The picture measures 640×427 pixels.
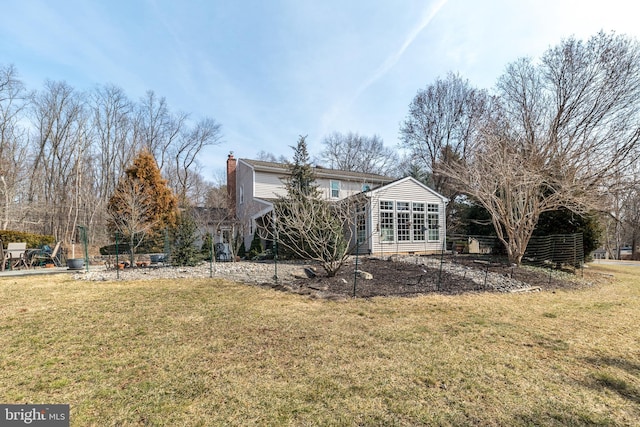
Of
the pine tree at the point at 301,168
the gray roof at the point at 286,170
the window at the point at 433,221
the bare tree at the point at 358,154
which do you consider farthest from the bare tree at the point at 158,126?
the window at the point at 433,221

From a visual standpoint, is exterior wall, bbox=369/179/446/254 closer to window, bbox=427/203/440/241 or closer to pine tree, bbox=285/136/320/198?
window, bbox=427/203/440/241

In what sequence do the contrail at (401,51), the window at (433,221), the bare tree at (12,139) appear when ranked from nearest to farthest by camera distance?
the contrail at (401,51)
the window at (433,221)
the bare tree at (12,139)

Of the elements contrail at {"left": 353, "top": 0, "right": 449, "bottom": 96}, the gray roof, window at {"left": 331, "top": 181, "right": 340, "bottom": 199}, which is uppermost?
contrail at {"left": 353, "top": 0, "right": 449, "bottom": 96}

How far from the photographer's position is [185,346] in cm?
412

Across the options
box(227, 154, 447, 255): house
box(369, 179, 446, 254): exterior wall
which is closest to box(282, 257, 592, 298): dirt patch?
box(227, 154, 447, 255): house

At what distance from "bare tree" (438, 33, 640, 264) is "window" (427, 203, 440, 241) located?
502cm

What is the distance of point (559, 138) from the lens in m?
12.3

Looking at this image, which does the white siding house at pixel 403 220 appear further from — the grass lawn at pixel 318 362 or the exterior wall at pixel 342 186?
the grass lawn at pixel 318 362

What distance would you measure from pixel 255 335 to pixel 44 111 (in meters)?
30.9

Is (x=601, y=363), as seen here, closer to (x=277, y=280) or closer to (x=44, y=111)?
(x=277, y=280)

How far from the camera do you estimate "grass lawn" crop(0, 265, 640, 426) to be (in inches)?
107

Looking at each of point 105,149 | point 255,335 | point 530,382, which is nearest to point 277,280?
point 255,335

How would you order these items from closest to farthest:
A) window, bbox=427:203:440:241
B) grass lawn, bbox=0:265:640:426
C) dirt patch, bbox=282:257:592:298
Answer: grass lawn, bbox=0:265:640:426
dirt patch, bbox=282:257:592:298
window, bbox=427:203:440:241

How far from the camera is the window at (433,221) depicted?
1816 centimetres
